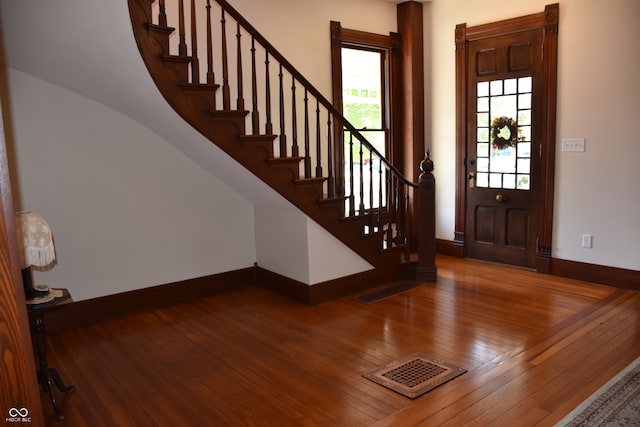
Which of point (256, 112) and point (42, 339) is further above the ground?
point (256, 112)

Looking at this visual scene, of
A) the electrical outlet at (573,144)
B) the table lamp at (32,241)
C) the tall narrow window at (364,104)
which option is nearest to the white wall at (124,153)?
the tall narrow window at (364,104)

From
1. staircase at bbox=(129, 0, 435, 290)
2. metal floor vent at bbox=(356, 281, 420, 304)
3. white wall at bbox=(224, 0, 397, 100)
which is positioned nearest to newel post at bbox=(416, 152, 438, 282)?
staircase at bbox=(129, 0, 435, 290)

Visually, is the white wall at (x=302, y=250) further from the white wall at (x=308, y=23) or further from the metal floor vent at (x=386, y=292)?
the white wall at (x=308, y=23)

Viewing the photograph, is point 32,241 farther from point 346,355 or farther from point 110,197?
point 346,355

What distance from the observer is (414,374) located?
2980 mm

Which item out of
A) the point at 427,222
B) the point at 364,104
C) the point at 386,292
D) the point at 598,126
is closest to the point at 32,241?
the point at 386,292

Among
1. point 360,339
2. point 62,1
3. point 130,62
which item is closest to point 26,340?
point 62,1

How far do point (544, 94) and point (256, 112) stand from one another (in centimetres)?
296

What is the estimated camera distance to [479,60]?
533cm

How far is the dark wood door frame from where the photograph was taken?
4.70 metres

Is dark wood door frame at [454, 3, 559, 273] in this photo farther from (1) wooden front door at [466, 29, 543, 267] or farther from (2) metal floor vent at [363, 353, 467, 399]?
(2) metal floor vent at [363, 353, 467, 399]

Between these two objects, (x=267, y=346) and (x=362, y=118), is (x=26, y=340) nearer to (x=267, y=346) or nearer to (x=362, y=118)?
(x=267, y=346)

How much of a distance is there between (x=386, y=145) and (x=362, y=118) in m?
0.47

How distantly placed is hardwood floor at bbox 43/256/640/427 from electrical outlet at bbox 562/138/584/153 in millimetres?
1246
